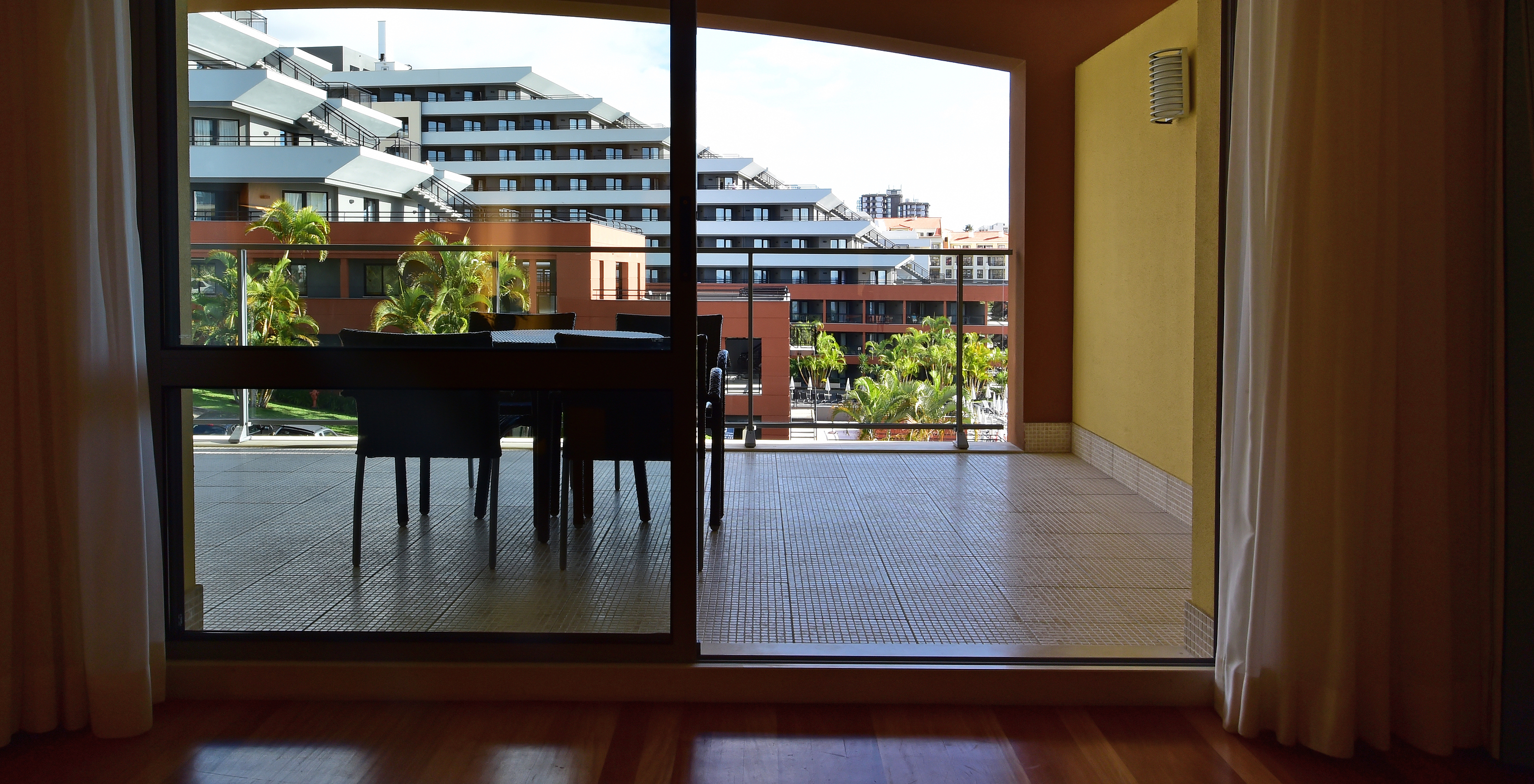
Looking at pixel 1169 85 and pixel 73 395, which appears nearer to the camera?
pixel 73 395

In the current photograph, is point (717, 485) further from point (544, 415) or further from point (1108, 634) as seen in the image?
point (1108, 634)

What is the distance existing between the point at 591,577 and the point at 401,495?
0.58 m

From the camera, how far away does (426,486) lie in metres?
2.54

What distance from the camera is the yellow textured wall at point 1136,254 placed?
416 centimetres

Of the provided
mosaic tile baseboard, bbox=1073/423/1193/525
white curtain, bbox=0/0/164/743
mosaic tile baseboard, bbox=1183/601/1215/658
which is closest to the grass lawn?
white curtain, bbox=0/0/164/743

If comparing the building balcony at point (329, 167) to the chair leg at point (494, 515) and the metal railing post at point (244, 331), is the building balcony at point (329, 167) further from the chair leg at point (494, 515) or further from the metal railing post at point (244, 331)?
the chair leg at point (494, 515)

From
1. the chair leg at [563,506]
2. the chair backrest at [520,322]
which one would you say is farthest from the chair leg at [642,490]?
the chair backrest at [520,322]

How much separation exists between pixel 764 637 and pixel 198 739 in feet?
4.32

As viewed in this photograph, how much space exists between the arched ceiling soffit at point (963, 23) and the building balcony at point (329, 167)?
2981 mm

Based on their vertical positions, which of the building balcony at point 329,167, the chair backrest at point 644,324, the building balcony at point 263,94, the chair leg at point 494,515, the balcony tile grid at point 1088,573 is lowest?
the balcony tile grid at point 1088,573

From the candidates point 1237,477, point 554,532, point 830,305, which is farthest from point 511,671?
point 830,305

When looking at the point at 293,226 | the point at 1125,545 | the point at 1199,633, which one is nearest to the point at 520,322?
the point at 293,226

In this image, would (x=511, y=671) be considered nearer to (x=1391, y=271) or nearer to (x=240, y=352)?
(x=240, y=352)

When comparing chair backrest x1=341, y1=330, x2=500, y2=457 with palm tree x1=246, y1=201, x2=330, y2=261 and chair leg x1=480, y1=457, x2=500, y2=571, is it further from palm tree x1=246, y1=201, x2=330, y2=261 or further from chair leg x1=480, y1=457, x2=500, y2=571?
palm tree x1=246, y1=201, x2=330, y2=261
